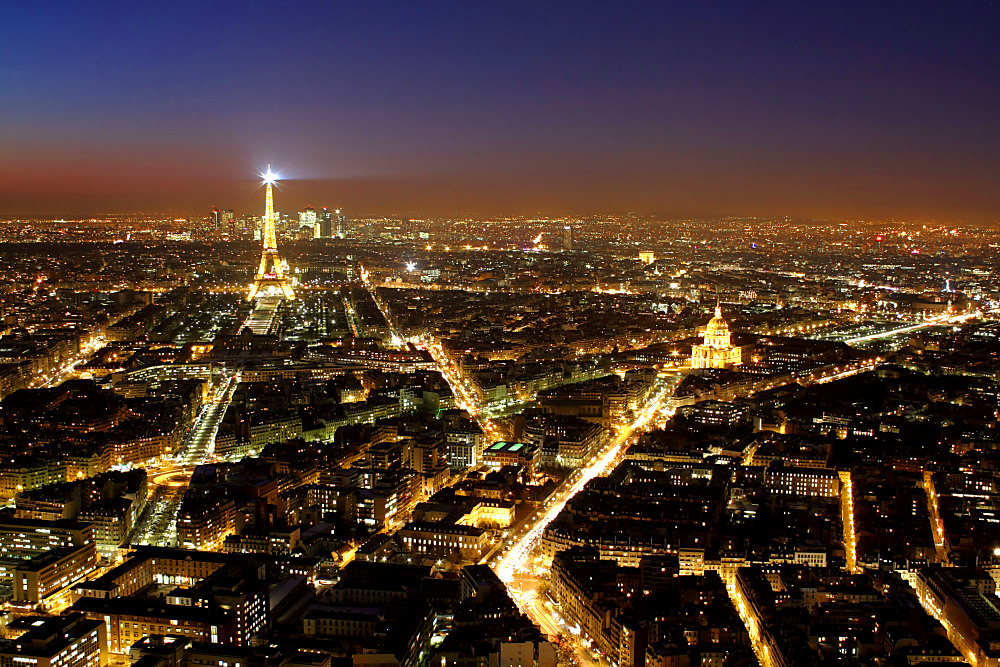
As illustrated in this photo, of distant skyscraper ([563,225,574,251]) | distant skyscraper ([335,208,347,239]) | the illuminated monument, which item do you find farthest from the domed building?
distant skyscraper ([335,208,347,239])

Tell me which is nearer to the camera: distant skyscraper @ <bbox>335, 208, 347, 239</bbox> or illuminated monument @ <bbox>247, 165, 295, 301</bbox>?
illuminated monument @ <bbox>247, 165, 295, 301</bbox>

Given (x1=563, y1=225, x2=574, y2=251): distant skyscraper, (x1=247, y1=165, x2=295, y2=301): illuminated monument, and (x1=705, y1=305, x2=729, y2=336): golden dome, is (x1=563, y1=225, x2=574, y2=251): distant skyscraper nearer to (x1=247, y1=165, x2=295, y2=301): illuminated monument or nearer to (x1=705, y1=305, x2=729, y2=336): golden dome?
(x1=247, y1=165, x2=295, y2=301): illuminated monument

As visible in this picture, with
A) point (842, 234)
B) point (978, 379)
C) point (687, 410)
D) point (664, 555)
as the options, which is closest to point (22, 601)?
point (664, 555)

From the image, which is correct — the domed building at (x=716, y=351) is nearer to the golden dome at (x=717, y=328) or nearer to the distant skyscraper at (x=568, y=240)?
the golden dome at (x=717, y=328)

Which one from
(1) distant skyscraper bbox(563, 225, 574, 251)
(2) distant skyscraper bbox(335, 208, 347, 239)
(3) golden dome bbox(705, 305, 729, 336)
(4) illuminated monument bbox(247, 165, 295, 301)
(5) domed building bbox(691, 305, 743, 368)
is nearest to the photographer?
(5) domed building bbox(691, 305, 743, 368)

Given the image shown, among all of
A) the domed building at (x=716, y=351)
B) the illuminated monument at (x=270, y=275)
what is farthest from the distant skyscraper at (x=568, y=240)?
the domed building at (x=716, y=351)

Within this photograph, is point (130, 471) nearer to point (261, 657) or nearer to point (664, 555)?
point (261, 657)

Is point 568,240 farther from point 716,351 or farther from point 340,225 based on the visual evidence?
point 716,351

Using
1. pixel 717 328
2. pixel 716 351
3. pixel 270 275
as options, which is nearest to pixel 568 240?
pixel 270 275
